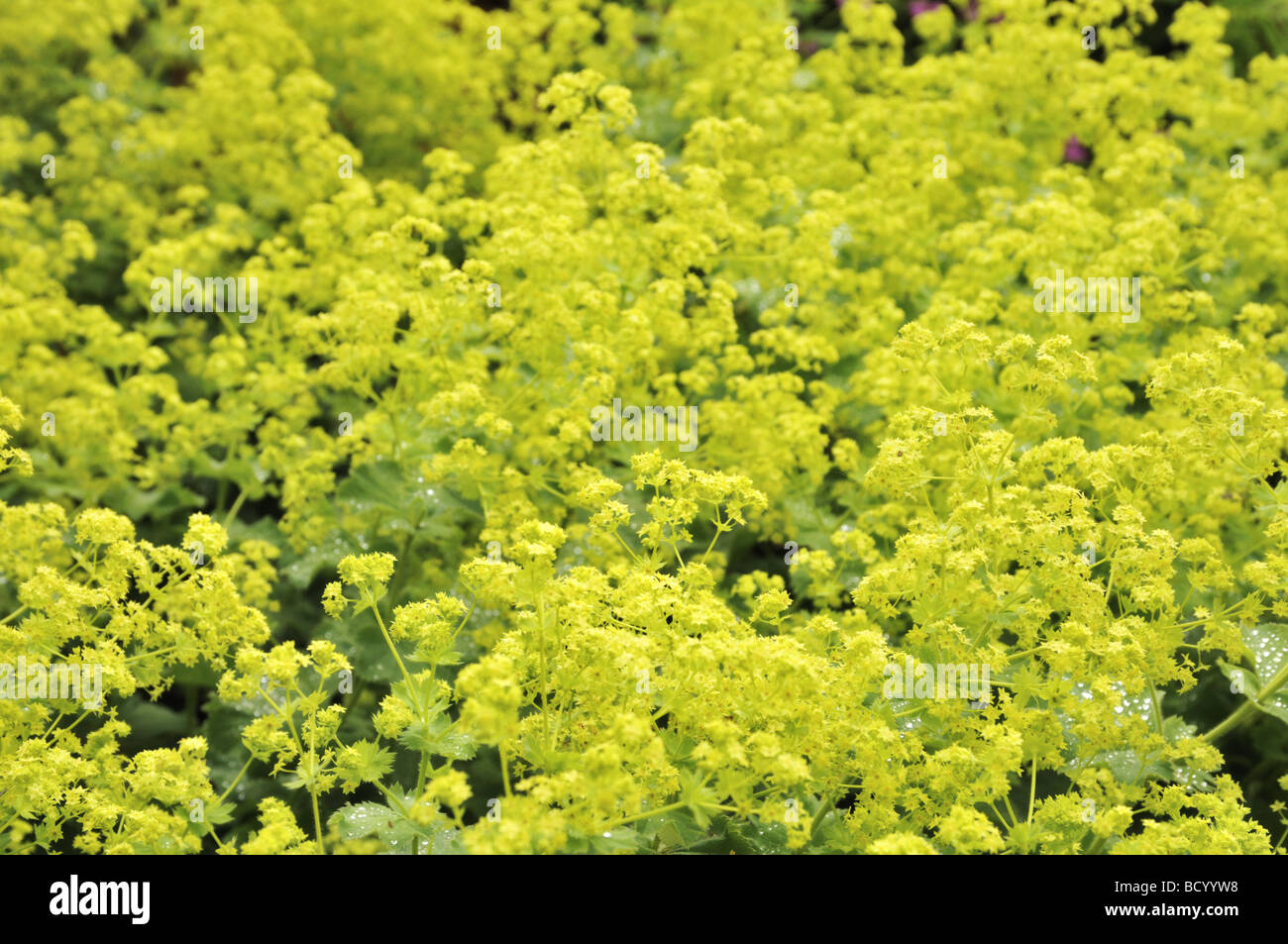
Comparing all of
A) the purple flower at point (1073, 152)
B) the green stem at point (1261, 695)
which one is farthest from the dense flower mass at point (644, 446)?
the purple flower at point (1073, 152)

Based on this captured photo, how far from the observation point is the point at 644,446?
5.14 metres

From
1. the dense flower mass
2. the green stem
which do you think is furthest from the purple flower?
the green stem

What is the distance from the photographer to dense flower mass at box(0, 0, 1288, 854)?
11.2 feet

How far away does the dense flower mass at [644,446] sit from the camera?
11.2 ft

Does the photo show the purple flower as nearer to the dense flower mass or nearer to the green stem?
the dense flower mass

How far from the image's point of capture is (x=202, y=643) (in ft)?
12.9

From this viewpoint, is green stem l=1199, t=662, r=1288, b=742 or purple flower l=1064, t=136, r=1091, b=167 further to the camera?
purple flower l=1064, t=136, r=1091, b=167

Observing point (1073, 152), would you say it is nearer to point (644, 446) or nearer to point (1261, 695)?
point (644, 446)

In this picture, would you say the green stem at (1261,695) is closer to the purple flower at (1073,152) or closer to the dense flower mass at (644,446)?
the dense flower mass at (644,446)

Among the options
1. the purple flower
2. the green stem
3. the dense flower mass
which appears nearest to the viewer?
the dense flower mass

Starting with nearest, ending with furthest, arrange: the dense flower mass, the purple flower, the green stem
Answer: the dense flower mass < the green stem < the purple flower

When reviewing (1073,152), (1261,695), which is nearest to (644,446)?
(1261,695)
